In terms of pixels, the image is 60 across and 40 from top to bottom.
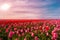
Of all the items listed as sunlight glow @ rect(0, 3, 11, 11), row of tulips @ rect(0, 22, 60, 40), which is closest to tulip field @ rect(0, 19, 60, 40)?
row of tulips @ rect(0, 22, 60, 40)

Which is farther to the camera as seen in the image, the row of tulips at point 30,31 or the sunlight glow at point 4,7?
the sunlight glow at point 4,7

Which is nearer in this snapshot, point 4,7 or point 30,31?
point 30,31

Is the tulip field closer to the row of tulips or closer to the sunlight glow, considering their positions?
the row of tulips

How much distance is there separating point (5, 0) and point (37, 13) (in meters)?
0.47

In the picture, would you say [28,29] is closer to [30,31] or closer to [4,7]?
[30,31]

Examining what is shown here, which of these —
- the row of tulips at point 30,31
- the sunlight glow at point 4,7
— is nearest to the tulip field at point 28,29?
the row of tulips at point 30,31

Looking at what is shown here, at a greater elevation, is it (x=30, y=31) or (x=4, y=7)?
(x=4, y=7)

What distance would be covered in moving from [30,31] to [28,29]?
0.13 feet

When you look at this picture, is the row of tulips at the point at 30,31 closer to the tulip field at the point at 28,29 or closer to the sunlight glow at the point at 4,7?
the tulip field at the point at 28,29

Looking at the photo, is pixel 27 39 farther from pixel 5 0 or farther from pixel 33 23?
pixel 5 0

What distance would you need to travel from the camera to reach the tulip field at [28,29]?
5.92 feet

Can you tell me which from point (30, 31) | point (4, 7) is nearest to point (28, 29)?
point (30, 31)

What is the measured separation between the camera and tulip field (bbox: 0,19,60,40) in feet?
5.92

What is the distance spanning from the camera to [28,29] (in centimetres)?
195
